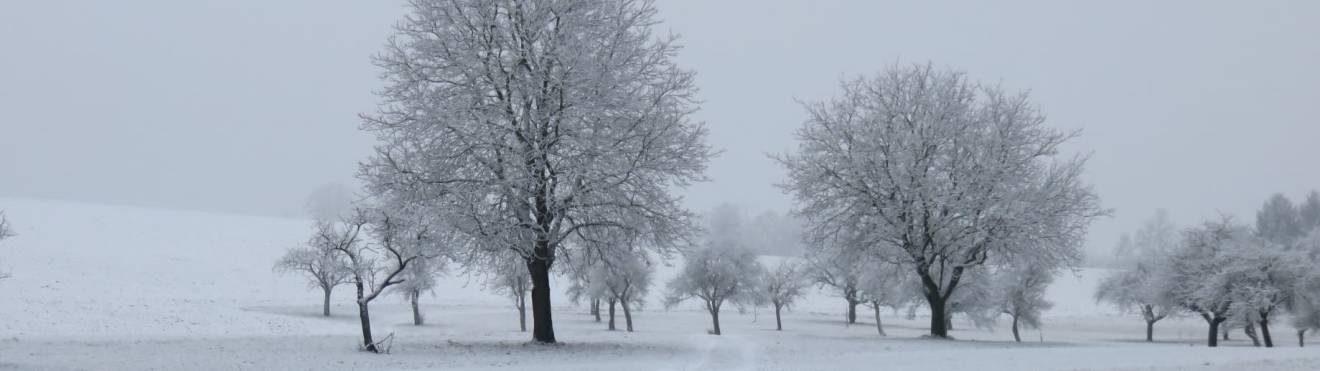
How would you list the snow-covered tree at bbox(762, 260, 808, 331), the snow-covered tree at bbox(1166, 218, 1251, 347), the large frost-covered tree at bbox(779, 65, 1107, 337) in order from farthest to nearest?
the snow-covered tree at bbox(762, 260, 808, 331)
the snow-covered tree at bbox(1166, 218, 1251, 347)
the large frost-covered tree at bbox(779, 65, 1107, 337)

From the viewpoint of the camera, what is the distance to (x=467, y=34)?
2383 cm

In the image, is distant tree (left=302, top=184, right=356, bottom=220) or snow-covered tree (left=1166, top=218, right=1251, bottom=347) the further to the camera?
distant tree (left=302, top=184, right=356, bottom=220)

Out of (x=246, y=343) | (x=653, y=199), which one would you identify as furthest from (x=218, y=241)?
(x=653, y=199)

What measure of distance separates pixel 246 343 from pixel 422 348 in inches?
188

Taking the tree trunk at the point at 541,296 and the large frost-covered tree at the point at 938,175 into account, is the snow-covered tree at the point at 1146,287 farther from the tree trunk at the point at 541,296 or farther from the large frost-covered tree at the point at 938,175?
the tree trunk at the point at 541,296

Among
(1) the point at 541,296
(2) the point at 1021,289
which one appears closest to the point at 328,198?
(2) the point at 1021,289

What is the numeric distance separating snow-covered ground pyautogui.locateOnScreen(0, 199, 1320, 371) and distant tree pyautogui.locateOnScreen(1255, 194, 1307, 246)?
33137 mm

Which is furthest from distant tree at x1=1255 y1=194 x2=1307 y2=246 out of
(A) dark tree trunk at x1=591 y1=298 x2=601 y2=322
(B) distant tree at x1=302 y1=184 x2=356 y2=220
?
(B) distant tree at x1=302 y1=184 x2=356 y2=220

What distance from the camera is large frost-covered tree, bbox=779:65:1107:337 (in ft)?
98.1

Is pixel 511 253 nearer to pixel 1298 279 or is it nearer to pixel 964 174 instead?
pixel 964 174

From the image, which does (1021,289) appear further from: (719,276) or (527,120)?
(527,120)

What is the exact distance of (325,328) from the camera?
150ft

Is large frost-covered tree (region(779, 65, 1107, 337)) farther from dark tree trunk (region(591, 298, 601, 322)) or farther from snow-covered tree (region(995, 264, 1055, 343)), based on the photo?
dark tree trunk (region(591, 298, 601, 322))

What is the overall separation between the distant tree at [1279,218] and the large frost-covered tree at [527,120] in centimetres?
13072
